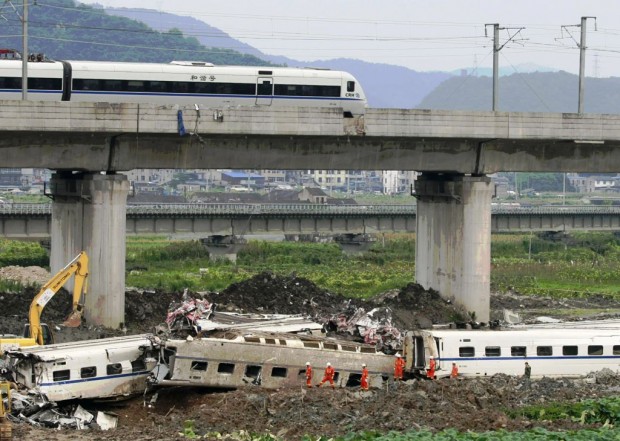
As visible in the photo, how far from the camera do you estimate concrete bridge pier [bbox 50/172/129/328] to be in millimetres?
48188

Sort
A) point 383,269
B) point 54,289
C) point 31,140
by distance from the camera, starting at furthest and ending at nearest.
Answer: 1. point 383,269
2. point 31,140
3. point 54,289

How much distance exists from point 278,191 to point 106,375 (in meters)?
159

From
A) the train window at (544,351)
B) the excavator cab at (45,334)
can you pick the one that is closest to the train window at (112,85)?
the excavator cab at (45,334)

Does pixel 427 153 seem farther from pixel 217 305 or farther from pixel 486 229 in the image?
pixel 217 305

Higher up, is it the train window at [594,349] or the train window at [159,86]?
the train window at [159,86]

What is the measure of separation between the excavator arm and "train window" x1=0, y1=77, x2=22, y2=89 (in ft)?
30.7

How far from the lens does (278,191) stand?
19562cm

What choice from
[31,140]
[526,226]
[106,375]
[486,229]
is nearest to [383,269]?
[526,226]

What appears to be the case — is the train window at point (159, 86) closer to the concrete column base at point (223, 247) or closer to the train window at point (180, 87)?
the train window at point (180, 87)

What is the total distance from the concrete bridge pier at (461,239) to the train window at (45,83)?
14996 millimetres

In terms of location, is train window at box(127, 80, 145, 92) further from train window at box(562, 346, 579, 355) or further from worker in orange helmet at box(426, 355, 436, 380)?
train window at box(562, 346, 579, 355)

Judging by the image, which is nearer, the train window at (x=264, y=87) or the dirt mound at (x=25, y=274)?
the train window at (x=264, y=87)

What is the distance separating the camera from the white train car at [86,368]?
117 ft

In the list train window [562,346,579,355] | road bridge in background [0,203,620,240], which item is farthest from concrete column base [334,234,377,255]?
train window [562,346,579,355]
